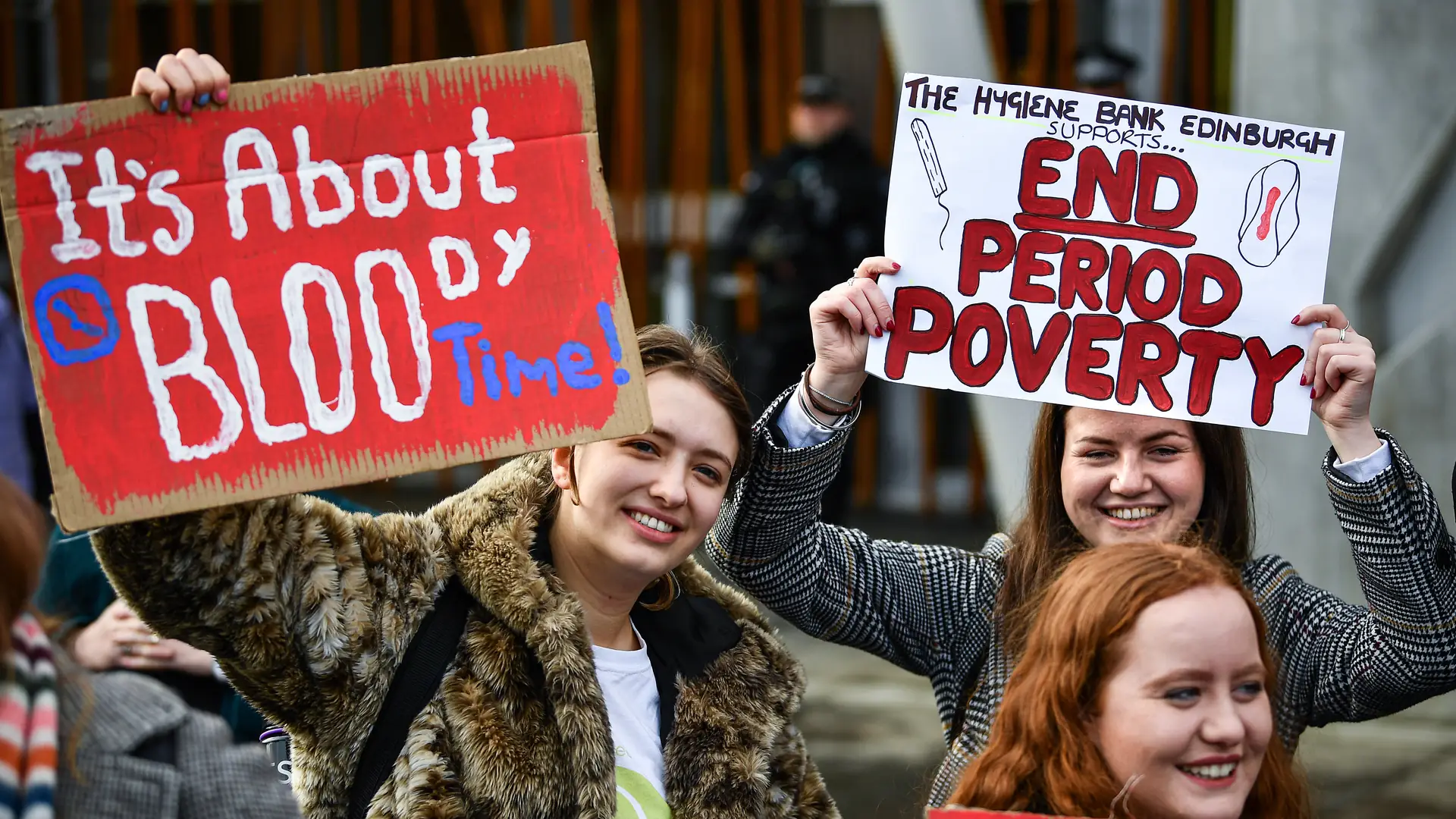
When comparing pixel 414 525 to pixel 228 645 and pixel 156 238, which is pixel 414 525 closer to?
pixel 228 645

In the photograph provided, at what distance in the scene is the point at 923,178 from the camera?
272 centimetres

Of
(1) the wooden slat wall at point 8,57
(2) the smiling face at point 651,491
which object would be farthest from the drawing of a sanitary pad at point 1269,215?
(1) the wooden slat wall at point 8,57

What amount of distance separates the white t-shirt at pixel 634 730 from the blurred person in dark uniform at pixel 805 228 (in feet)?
14.7

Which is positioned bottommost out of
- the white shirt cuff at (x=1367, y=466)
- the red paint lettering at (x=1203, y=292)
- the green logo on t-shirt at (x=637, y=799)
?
the green logo on t-shirt at (x=637, y=799)

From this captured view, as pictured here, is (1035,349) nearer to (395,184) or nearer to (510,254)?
(510,254)

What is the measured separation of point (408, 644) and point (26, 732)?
2.32ft

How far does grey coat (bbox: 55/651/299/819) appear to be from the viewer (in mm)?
1685

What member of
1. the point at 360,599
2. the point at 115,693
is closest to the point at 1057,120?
the point at 360,599

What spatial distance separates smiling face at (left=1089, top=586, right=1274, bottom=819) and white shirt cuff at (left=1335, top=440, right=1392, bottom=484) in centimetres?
52

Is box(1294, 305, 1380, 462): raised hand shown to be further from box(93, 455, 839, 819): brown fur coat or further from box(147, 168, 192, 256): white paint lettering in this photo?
box(147, 168, 192, 256): white paint lettering

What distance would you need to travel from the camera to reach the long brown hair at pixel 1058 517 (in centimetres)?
266

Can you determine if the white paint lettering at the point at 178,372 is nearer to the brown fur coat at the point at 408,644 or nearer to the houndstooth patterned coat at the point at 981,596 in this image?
the brown fur coat at the point at 408,644

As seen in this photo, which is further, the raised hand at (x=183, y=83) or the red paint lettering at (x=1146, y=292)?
the red paint lettering at (x=1146, y=292)

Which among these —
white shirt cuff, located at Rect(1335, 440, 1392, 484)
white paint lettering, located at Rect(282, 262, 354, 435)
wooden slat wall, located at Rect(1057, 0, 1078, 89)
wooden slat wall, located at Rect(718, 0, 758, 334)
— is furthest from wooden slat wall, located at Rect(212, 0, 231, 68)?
white shirt cuff, located at Rect(1335, 440, 1392, 484)
